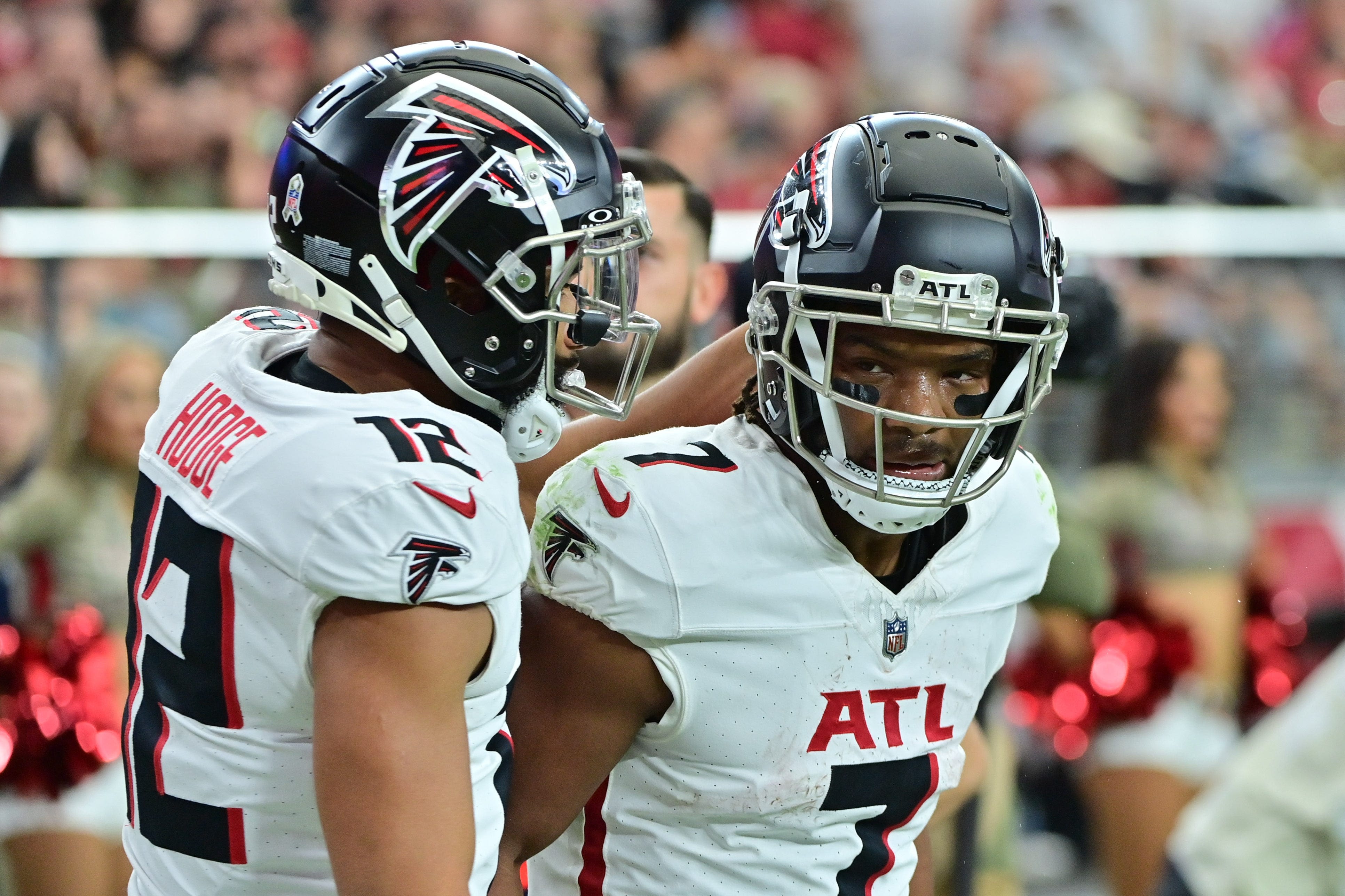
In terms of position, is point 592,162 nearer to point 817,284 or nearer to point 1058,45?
point 817,284

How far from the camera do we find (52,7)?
485 cm

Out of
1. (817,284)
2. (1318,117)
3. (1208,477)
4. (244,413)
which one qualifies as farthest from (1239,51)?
(244,413)

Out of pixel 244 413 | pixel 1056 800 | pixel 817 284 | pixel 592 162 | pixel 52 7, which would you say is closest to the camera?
pixel 244 413

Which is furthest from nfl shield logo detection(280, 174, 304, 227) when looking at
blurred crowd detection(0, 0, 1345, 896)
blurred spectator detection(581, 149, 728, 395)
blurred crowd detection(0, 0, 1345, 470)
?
blurred crowd detection(0, 0, 1345, 470)

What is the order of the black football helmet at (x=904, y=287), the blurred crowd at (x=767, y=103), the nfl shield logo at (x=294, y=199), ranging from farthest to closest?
1. the blurred crowd at (x=767, y=103)
2. the black football helmet at (x=904, y=287)
3. the nfl shield logo at (x=294, y=199)

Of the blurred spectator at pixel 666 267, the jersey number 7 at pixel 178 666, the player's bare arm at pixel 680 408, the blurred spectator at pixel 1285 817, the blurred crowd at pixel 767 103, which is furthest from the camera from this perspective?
the blurred crowd at pixel 767 103

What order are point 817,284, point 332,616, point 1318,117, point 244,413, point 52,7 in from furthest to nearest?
point 1318,117
point 52,7
point 817,284
point 244,413
point 332,616

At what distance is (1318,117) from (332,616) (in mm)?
5864

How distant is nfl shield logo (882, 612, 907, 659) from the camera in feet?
5.77

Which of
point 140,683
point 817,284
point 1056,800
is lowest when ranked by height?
point 1056,800

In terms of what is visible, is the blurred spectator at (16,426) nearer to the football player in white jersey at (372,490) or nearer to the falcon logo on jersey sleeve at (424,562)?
the football player in white jersey at (372,490)

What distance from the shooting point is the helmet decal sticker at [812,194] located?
5.71ft

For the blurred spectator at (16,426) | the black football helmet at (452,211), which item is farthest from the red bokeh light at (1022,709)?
the black football helmet at (452,211)

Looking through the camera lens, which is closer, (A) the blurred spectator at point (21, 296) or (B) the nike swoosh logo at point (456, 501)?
(B) the nike swoosh logo at point (456, 501)
